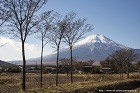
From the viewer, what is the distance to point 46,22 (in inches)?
1113

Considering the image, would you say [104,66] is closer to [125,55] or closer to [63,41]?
[125,55]

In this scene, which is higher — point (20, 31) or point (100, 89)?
point (20, 31)

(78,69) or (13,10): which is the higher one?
(13,10)

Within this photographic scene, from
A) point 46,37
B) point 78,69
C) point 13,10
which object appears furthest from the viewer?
point 78,69

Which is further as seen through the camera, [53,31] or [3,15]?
[53,31]

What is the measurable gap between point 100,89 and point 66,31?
35.9 feet

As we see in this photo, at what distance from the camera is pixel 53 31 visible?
103ft

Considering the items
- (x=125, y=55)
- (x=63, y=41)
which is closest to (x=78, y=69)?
(x=125, y=55)

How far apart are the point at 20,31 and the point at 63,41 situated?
39.1 feet

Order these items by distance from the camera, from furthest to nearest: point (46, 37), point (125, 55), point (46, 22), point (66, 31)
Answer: point (125, 55) < point (66, 31) < point (46, 37) < point (46, 22)

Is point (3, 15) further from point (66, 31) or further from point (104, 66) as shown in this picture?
point (104, 66)

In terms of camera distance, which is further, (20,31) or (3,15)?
(20,31)

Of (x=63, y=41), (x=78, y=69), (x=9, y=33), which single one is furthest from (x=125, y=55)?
(x=78, y=69)

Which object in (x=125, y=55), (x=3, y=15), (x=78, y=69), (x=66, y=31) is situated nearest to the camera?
(x=3, y=15)
